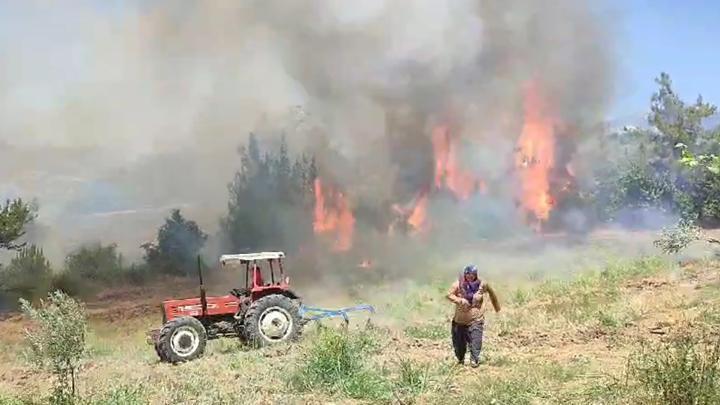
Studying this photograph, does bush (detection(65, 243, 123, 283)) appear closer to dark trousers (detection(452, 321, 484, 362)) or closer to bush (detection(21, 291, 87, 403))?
bush (detection(21, 291, 87, 403))

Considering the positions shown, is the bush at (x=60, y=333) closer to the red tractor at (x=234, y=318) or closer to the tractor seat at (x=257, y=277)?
the red tractor at (x=234, y=318)

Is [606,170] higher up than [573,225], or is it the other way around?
[606,170]

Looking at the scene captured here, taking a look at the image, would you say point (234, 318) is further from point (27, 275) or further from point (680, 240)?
point (27, 275)

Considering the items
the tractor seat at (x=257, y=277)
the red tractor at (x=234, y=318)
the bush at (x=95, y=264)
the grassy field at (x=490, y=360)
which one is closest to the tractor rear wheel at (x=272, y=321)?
the red tractor at (x=234, y=318)

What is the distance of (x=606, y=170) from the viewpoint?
3734 cm

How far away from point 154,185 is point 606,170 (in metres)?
24.6

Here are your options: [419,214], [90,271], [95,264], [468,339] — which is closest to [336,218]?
[419,214]

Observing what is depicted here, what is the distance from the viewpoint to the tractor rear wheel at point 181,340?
12.4 meters

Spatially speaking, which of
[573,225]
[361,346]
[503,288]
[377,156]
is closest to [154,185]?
[377,156]

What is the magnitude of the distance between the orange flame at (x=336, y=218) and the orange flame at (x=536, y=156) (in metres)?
8.87

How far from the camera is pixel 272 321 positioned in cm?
1289

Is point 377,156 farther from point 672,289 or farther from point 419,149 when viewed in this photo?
point 672,289

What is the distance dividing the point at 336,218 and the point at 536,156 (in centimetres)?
1009

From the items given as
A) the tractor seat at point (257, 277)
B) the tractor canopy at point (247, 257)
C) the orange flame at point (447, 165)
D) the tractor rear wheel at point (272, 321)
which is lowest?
the tractor rear wheel at point (272, 321)
